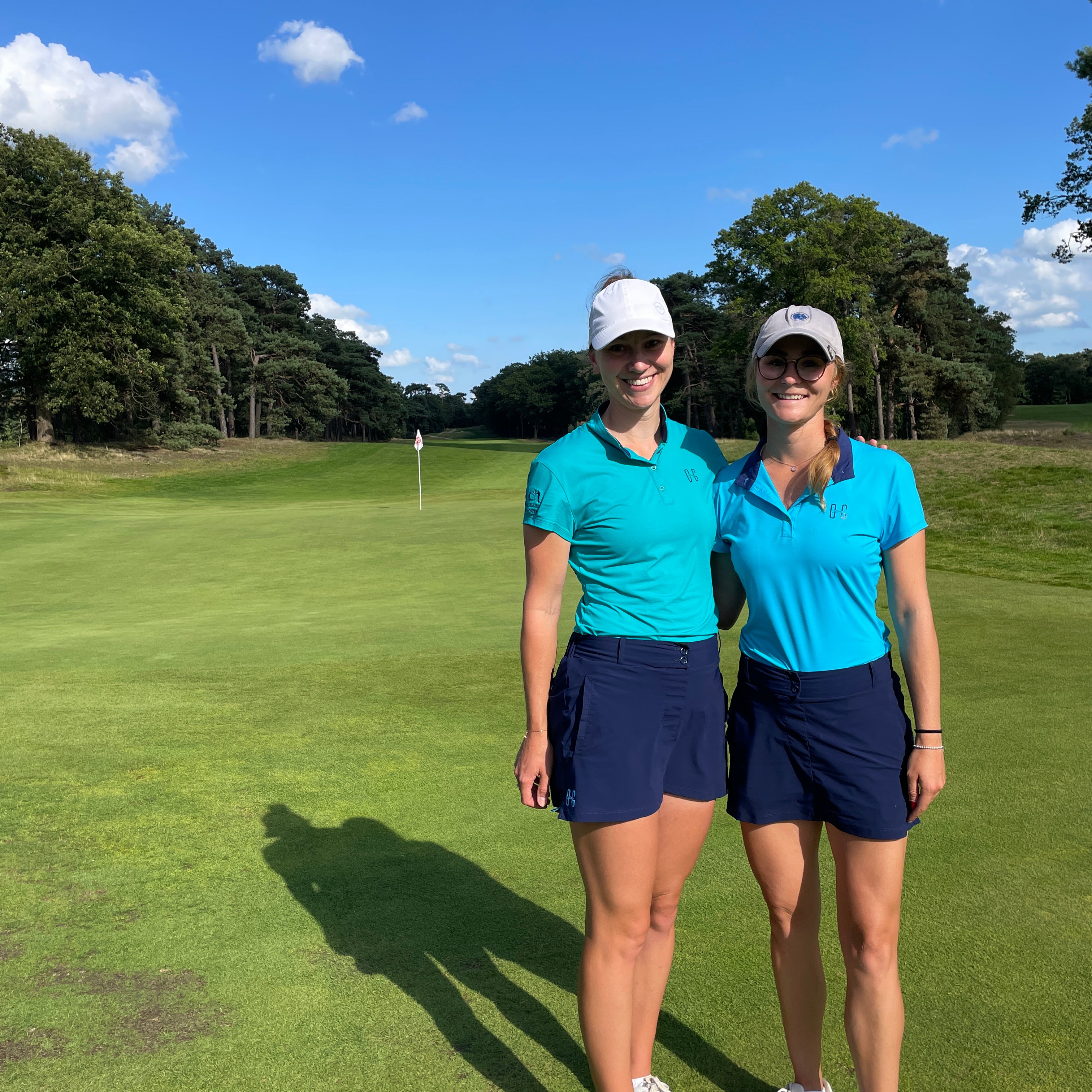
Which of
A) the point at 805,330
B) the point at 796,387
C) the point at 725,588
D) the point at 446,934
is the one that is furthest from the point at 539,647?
the point at 446,934

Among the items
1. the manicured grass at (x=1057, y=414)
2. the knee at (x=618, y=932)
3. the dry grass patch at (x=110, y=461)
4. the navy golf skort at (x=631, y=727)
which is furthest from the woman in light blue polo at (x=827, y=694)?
the manicured grass at (x=1057, y=414)

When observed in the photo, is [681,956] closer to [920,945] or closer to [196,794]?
[920,945]

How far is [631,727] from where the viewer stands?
7.19ft

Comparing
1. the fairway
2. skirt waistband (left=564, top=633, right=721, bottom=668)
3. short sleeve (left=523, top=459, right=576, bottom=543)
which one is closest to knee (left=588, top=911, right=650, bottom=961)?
the fairway

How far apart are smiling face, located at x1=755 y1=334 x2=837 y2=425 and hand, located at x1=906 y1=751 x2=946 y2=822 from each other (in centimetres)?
86

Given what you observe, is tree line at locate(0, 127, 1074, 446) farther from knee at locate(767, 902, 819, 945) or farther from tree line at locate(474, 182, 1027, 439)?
knee at locate(767, 902, 819, 945)

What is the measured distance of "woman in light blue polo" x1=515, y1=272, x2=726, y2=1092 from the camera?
219 cm

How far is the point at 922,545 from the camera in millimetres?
2188

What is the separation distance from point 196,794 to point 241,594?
6991mm

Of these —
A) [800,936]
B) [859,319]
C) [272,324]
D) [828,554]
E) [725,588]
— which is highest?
[272,324]

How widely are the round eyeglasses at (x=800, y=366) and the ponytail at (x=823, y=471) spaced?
19cm

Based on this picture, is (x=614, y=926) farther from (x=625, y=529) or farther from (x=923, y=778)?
(x=625, y=529)

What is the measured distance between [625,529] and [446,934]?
1.74 m

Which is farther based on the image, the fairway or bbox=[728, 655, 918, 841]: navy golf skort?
the fairway
